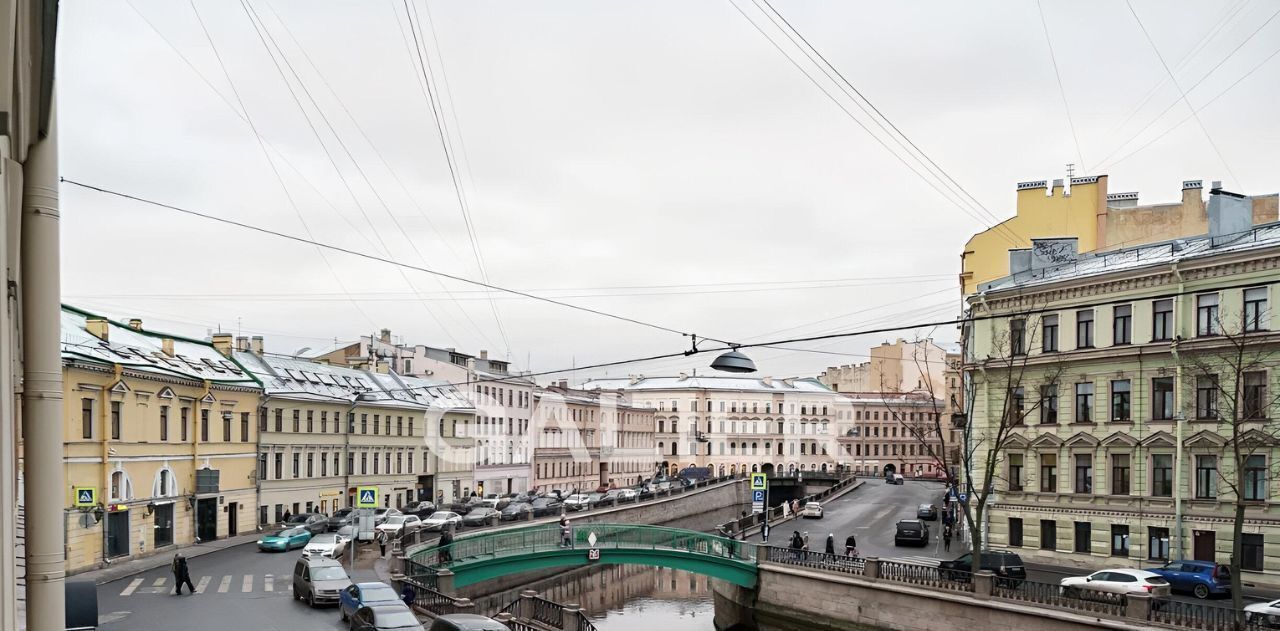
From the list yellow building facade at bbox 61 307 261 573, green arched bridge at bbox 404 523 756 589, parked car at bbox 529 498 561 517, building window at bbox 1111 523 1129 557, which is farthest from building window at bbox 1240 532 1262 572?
yellow building facade at bbox 61 307 261 573

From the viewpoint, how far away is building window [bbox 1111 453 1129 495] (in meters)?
36.8

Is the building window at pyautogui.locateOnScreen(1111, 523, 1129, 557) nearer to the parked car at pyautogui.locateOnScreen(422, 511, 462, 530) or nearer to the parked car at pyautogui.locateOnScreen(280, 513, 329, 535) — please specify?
the parked car at pyautogui.locateOnScreen(422, 511, 462, 530)

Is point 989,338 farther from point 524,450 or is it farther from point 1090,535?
point 524,450

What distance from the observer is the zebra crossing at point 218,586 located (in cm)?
3141

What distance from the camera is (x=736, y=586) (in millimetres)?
40094

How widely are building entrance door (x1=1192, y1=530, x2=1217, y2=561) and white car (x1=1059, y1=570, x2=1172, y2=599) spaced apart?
14.6ft

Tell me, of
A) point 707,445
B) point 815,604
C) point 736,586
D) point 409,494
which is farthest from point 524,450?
point 815,604

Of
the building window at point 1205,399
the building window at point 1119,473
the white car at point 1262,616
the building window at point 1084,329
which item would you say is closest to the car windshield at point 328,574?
the white car at point 1262,616

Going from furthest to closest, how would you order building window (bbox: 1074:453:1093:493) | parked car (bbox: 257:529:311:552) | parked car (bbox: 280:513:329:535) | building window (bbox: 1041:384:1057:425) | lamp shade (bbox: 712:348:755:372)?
parked car (bbox: 280:513:329:535) → parked car (bbox: 257:529:311:552) → building window (bbox: 1041:384:1057:425) → building window (bbox: 1074:453:1093:493) → lamp shade (bbox: 712:348:755:372)

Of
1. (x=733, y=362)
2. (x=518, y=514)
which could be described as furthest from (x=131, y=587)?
(x=733, y=362)

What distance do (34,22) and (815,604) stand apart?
3323 cm

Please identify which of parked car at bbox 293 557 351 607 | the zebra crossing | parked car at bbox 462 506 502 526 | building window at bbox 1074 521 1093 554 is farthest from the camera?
parked car at bbox 462 506 502 526

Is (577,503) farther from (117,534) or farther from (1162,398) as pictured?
(1162,398)

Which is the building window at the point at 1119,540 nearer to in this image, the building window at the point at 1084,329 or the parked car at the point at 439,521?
the building window at the point at 1084,329
